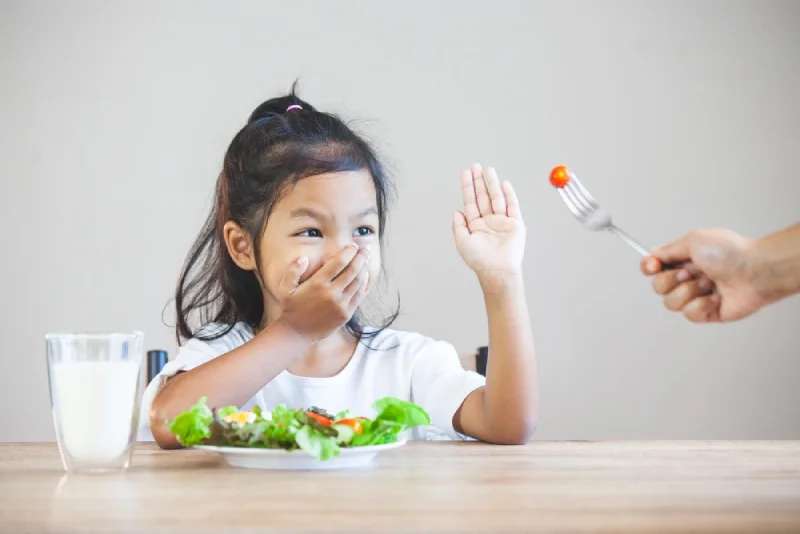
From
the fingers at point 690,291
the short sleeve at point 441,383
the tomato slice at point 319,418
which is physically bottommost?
the short sleeve at point 441,383

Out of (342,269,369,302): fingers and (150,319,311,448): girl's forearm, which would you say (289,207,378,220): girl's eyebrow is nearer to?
(342,269,369,302): fingers

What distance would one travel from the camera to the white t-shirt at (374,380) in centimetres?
147

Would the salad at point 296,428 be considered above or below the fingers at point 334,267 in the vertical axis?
below

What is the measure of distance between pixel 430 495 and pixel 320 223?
79 centimetres

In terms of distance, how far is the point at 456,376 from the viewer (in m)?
1.48

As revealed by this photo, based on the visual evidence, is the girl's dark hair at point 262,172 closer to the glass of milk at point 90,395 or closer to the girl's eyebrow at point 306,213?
the girl's eyebrow at point 306,213

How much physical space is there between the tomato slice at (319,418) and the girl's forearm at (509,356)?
41 centimetres

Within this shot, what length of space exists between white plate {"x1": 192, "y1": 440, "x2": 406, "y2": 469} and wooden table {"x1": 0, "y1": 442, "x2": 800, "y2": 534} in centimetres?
2

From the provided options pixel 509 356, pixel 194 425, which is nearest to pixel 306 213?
pixel 509 356

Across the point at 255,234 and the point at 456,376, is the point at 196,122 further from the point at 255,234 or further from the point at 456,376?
the point at 456,376

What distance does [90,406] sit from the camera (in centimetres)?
85

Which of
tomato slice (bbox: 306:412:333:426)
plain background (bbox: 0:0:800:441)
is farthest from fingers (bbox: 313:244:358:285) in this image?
plain background (bbox: 0:0:800:441)

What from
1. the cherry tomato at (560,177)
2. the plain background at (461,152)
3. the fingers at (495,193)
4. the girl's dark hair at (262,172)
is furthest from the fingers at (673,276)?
the plain background at (461,152)

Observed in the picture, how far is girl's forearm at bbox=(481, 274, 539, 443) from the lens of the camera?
125cm
